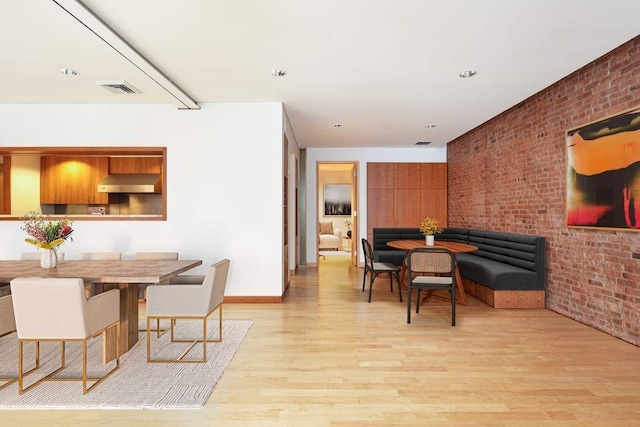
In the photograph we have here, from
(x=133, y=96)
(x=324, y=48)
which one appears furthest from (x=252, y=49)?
(x=133, y=96)

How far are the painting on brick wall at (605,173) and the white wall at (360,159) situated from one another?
4366mm

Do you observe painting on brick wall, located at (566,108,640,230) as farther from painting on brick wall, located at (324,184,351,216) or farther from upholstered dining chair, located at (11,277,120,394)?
painting on brick wall, located at (324,184,351,216)

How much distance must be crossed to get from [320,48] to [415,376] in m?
2.88

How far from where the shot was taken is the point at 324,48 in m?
3.40

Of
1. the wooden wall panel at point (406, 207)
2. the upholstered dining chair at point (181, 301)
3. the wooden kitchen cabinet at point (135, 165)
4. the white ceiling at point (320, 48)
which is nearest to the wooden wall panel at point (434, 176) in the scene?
the wooden wall panel at point (406, 207)

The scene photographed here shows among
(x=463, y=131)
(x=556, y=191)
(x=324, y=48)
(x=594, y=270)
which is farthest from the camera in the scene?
(x=463, y=131)

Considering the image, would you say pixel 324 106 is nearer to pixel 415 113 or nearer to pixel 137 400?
pixel 415 113

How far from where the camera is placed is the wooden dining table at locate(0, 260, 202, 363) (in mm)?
2914

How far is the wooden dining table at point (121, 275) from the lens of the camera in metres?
2.91

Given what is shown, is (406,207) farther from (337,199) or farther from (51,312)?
(51,312)

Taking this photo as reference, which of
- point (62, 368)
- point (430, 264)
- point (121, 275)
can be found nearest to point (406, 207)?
point (430, 264)

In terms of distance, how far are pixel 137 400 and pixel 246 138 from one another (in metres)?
3.50

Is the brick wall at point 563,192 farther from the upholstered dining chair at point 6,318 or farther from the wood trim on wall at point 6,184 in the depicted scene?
the wood trim on wall at point 6,184

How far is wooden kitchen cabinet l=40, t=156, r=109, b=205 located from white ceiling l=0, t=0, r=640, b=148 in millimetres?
2436
